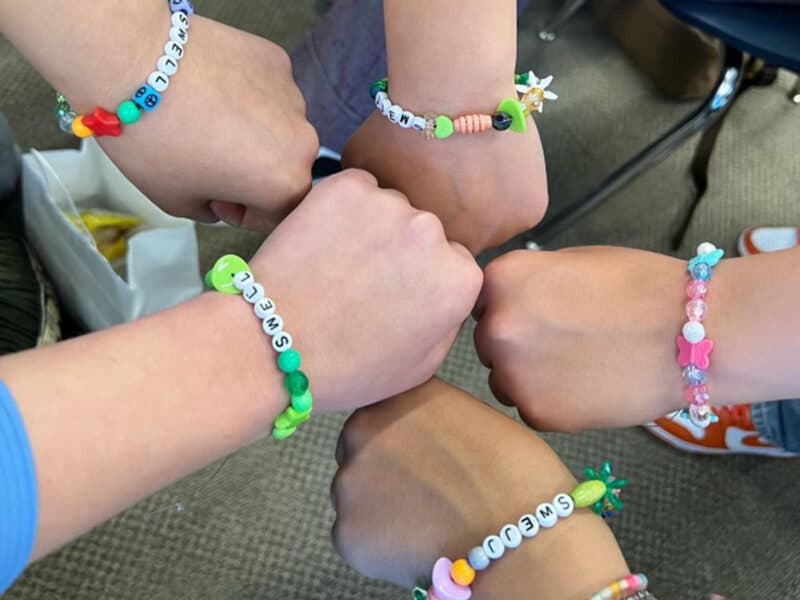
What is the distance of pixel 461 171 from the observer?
2.10 ft

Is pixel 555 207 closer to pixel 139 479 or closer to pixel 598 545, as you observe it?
pixel 598 545

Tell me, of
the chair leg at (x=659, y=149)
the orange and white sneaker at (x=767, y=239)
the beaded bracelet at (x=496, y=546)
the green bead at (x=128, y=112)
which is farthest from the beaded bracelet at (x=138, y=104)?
the orange and white sneaker at (x=767, y=239)

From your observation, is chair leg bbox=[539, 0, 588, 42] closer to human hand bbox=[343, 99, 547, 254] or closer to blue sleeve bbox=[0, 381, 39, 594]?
human hand bbox=[343, 99, 547, 254]

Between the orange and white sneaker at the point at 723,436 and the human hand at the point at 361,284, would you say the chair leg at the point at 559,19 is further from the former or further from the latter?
the human hand at the point at 361,284

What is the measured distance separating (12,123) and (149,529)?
0.75m

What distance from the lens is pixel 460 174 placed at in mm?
640

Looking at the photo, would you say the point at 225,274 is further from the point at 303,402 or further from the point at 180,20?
the point at 180,20

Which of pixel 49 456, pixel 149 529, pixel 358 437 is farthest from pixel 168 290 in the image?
pixel 49 456

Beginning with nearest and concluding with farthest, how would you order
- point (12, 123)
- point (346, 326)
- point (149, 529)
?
point (346, 326) → point (149, 529) → point (12, 123)

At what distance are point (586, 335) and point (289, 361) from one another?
0.81 feet

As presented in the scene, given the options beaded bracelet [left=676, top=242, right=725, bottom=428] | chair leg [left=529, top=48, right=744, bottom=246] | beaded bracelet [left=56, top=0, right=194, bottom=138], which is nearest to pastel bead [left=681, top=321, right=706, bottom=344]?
beaded bracelet [left=676, top=242, right=725, bottom=428]

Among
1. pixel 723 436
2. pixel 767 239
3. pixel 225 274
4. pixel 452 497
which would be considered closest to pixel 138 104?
pixel 225 274

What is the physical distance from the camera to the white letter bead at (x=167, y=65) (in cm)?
56

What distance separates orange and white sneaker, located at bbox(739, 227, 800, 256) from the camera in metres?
1.23
